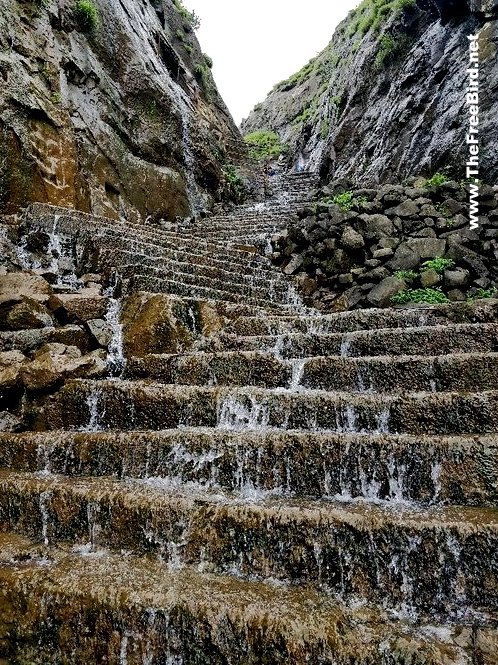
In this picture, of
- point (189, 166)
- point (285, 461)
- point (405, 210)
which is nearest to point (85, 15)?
point (189, 166)

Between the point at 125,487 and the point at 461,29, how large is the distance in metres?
13.3

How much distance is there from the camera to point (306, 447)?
3.74m

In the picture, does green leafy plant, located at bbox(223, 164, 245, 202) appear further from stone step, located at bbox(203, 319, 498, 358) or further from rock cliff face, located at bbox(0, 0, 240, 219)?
stone step, located at bbox(203, 319, 498, 358)

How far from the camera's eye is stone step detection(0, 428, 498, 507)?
3436 millimetres

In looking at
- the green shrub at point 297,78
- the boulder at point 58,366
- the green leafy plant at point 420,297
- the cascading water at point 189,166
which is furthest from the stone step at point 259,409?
the green shrub at point 297,78

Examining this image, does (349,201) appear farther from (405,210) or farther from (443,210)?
(443,210)

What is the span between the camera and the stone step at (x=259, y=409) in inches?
155

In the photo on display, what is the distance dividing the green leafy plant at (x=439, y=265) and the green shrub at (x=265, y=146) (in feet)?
65.1

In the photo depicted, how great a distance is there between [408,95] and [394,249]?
6867 mm

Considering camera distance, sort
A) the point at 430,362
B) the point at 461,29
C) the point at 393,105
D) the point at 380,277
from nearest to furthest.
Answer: the point at 430,362 → the point at 380,277 → the point at 461,29 → the point at 393,105

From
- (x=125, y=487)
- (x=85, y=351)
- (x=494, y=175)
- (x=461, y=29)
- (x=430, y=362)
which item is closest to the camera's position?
(x=125, y=487)

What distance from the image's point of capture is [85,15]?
1218 cm

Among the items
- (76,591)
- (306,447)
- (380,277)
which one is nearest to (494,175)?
(380,277)

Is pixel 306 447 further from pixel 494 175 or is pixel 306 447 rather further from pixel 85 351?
pixel 494 175
